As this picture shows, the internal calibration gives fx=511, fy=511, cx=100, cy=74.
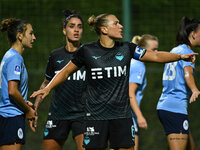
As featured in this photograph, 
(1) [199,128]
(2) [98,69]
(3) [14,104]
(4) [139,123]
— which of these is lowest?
(1) [199,128]

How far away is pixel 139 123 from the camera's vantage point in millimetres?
7348

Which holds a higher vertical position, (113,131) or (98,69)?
(98,69)

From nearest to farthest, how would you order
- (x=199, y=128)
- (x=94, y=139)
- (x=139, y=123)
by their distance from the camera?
(x=94, y=139)
(x=139, y=123)
(x=199, y=128)

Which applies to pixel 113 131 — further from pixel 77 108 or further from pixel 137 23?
pixel 137 23

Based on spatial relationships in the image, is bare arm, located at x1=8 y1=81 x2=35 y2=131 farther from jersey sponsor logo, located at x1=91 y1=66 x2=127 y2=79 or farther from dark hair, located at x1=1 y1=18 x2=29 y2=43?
jersey sponsor logo, located at x1=91 y1=66 x2=127 y2=79

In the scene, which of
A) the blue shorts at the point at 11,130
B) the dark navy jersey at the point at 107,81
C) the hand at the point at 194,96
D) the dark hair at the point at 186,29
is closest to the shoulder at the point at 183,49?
the dark hair at the point at 186,29

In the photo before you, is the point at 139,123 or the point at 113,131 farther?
the point at 139,123

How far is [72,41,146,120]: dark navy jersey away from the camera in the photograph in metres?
5.83

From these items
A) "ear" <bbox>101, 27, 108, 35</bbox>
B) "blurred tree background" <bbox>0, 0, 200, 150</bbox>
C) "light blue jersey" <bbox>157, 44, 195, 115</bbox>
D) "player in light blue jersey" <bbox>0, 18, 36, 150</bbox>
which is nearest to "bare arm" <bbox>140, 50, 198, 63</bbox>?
"ear" <bbox>101, 27, 108, 35</bbox>

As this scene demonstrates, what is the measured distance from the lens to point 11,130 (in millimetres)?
5930

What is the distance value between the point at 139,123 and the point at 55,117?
50.3 inches

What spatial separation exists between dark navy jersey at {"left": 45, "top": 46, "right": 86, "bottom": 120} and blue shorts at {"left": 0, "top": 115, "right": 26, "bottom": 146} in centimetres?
91

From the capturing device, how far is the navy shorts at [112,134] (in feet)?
19.1

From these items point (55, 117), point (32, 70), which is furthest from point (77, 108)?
point (32, 70)
